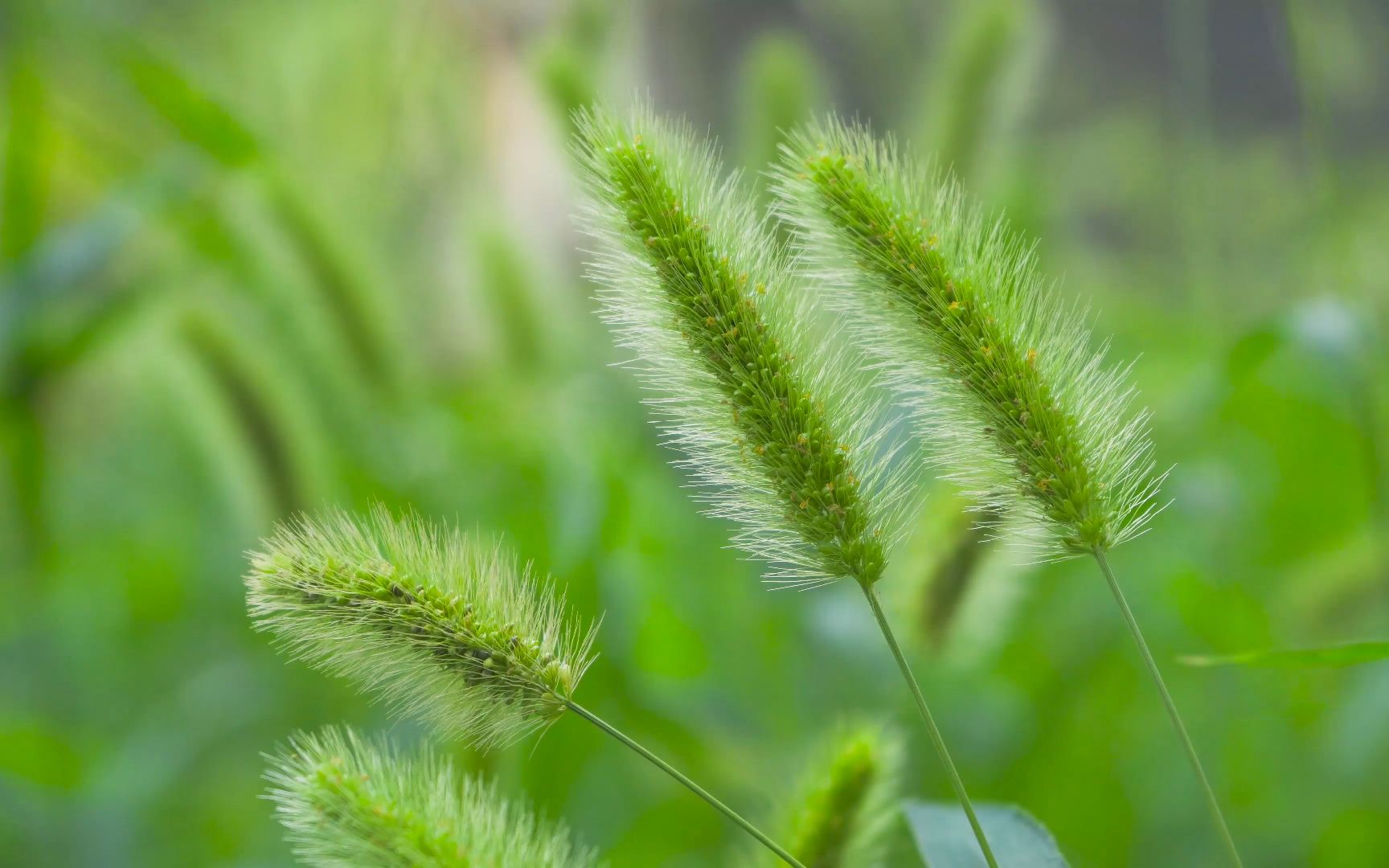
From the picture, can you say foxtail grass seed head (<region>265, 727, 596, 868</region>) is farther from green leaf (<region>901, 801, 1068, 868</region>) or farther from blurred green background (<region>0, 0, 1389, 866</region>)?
blurred green background (<region>0, 0, 1389, 866</region>)

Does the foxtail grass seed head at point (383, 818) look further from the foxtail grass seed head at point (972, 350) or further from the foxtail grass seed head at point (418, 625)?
the foxtail grass seed head at point (972, 350)

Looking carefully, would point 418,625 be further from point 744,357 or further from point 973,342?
point 973,342

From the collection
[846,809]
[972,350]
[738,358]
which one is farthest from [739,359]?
[846,809]

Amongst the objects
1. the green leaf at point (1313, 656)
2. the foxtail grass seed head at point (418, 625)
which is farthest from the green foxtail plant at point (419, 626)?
the green leaf at point (1313, 656)

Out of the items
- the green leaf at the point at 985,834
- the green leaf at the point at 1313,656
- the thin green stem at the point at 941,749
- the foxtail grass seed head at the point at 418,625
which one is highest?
the foxtail grass seed head at the point at 418,625

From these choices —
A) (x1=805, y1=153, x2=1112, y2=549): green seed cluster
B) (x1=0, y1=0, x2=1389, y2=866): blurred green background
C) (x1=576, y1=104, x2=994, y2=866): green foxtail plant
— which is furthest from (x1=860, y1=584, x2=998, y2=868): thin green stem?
(x1=0, y1=0, x2=1389, y2=866): blurred green background

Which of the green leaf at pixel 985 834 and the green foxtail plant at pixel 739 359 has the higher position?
the green foxtail plant at pixel 739 359

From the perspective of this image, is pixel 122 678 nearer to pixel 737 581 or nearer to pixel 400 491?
pixel 400 491

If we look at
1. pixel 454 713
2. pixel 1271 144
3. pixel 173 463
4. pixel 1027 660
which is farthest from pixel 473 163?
pixel 1271 144

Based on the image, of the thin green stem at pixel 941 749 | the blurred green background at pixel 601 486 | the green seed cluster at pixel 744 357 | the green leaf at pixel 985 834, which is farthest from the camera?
the blurred green background at pixel 601 486
